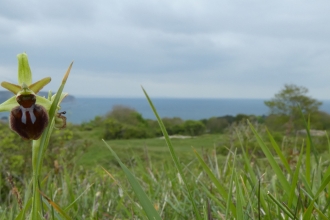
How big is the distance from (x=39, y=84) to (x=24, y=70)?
0.05m

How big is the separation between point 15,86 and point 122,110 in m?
21.4

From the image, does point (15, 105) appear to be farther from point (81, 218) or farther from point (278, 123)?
point (278, 123)

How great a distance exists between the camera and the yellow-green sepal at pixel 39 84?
913mm

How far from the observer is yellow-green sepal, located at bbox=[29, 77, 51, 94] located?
91 cm

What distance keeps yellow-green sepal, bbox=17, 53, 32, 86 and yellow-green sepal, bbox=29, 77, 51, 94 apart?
0.01m

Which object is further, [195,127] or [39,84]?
[195,127]

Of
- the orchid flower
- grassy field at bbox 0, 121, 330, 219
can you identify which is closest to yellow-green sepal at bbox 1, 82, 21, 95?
the orchid flower

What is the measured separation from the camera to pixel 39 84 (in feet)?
3.03

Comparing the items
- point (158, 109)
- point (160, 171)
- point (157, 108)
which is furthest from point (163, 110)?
point (160, 171)

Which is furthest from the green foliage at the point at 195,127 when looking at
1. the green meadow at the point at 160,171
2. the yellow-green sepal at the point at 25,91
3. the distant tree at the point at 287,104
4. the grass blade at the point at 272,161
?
the yellow-green sepal at the point at 25,91

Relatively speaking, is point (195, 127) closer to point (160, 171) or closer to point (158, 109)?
point (160, 171)

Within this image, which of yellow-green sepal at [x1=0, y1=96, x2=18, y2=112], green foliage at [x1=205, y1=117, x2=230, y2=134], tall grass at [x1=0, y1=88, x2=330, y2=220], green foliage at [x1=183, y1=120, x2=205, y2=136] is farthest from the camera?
green foliage at [x1=205, y1=117, x2=230, y2=134]

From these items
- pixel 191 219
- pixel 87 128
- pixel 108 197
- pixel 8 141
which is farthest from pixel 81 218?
pixel 87 128

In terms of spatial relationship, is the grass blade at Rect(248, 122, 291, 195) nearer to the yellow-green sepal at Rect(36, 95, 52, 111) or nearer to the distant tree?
the yellow-green sepal at Rect(36, 95, 52, 111)
